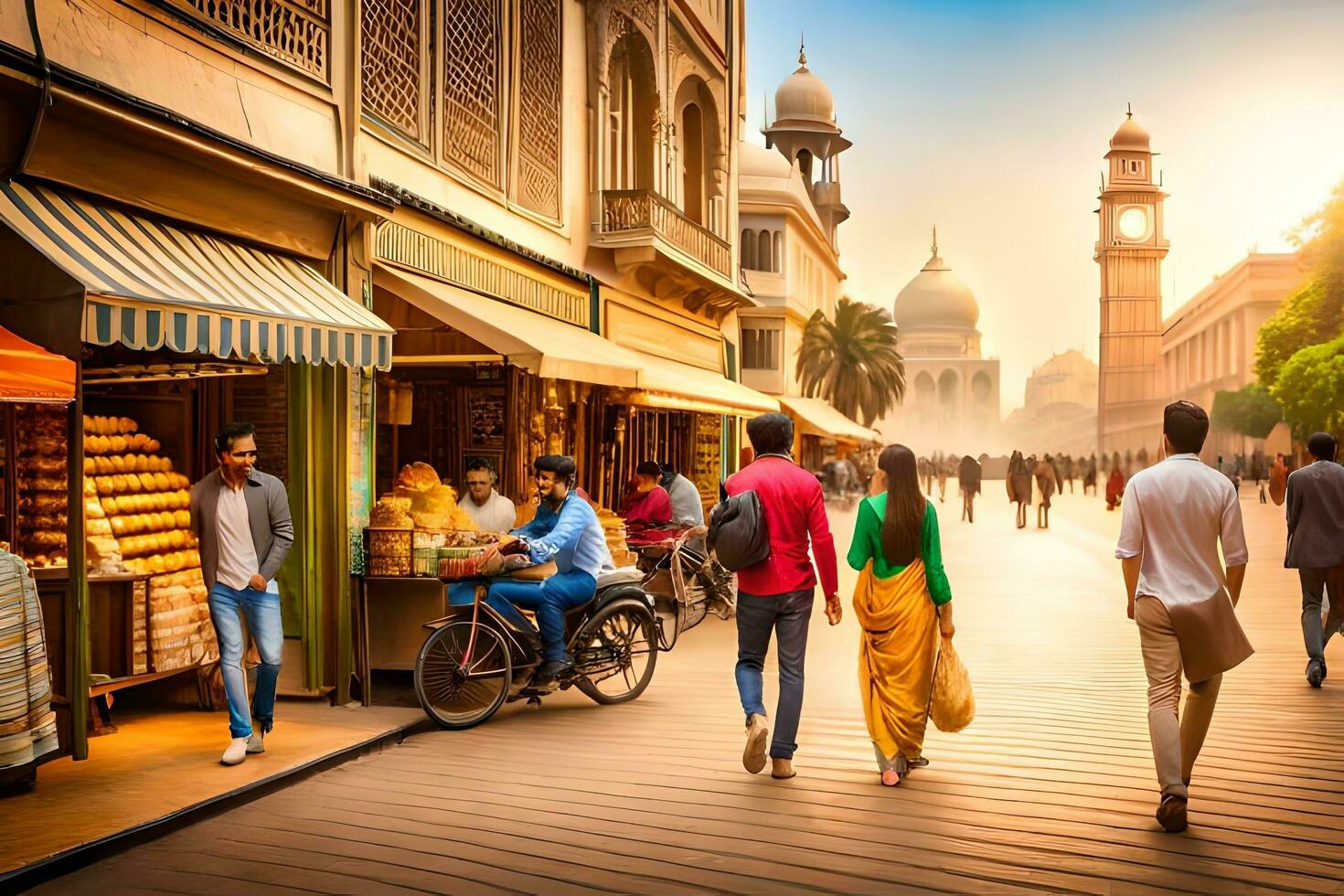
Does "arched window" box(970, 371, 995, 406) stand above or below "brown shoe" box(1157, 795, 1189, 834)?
above

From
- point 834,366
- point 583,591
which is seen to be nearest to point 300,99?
point 583,591

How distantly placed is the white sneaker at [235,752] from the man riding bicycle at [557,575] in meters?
1.62

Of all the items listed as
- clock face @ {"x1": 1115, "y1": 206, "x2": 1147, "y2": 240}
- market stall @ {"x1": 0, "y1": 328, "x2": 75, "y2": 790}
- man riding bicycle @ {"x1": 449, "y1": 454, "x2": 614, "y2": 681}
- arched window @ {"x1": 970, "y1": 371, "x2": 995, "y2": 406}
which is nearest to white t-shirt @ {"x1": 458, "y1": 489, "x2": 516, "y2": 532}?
man riding bicycle @ {"x1": 449, "y1": 454, "x2": 614, "y2": 681}

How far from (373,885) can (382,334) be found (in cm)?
383

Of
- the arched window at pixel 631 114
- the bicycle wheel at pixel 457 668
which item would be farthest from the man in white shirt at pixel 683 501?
the bicycle wheel at pixel 457 668

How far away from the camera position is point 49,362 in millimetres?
5789

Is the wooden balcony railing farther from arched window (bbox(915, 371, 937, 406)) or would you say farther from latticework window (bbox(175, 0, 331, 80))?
arched window (bbox(915, 371, 937, 406))

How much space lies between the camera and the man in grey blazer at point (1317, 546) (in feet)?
28.3

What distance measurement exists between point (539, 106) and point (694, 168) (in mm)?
7123

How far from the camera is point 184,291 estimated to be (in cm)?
638

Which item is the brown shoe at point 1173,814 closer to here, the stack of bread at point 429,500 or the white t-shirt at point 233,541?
the white t-shirt at point 233,541

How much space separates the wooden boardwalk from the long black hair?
1.09 metres

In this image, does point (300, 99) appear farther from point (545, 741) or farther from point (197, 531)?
point (545, 741)

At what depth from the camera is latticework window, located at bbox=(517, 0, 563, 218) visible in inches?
508
